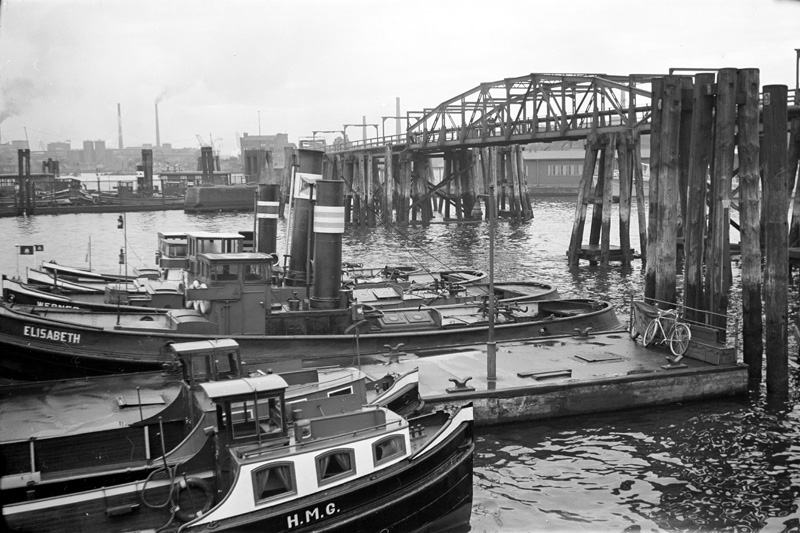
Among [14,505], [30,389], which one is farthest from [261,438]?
[30,389]

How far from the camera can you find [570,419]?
2039 cm

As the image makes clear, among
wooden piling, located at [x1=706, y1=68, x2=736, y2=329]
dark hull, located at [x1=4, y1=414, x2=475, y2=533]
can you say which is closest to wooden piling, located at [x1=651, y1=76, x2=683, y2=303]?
wooden piling, located at [x1=706, y1=68, x2=736, y2=329]

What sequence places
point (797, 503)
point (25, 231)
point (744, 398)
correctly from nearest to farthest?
1. point (797, 503)
2. point (744, 398)
3. point (25, 231)

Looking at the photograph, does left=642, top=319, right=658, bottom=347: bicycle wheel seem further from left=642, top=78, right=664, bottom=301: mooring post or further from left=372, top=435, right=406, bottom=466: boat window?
left=372, top=435, right=406, bottom=466: boat window

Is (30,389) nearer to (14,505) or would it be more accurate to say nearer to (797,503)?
(14,505)

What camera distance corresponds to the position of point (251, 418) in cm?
1308

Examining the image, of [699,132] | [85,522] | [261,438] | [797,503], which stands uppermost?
[699,132]

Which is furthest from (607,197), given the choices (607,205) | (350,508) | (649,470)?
(350,508)

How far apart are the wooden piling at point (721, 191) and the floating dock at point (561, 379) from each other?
1.92 meters

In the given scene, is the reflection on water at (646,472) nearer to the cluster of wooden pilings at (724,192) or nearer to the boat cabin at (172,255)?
the cluster of wooden pilings at (724,192)

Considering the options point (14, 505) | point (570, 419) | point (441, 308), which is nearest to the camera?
point (14, 505)

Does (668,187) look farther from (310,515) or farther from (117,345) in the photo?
(117,345)

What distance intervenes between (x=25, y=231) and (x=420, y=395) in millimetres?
65399

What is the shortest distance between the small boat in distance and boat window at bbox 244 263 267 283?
285 inches
